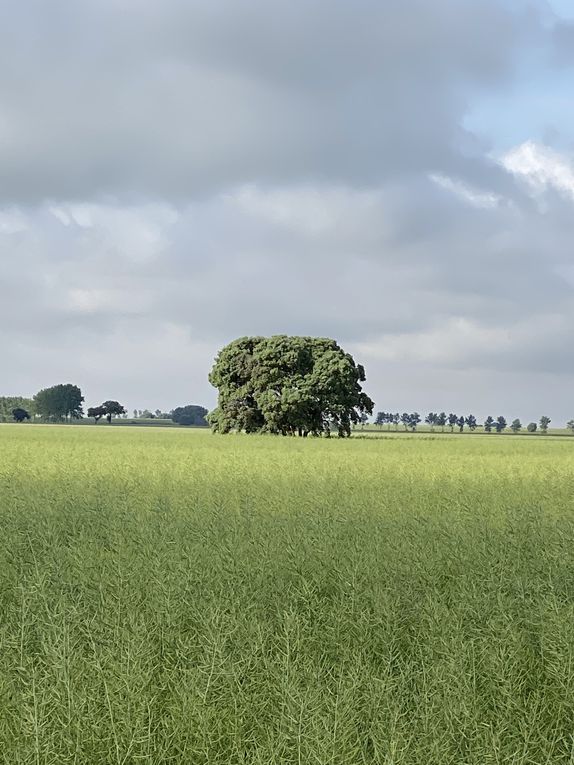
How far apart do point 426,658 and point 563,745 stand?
1052mm

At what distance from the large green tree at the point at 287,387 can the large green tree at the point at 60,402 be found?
105690mm

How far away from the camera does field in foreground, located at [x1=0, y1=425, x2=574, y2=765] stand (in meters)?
4.40

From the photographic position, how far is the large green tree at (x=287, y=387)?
51.8 metres

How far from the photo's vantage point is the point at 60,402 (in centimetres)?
15525

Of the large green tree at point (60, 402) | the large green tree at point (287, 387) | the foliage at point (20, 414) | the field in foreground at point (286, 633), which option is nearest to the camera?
the field in foreground at point (286, 633)

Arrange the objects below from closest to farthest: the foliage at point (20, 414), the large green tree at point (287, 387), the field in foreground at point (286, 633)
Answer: the field in foreground at point (286, 633) < the large green tree at point (287, 387) < the foliage at point (20, 414)

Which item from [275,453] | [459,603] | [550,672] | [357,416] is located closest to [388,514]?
[459,603]

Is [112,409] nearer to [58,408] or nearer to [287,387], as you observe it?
[58,408]

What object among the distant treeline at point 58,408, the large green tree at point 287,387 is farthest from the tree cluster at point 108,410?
the large green tree at point 287,387

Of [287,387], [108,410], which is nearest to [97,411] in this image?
[108,410]

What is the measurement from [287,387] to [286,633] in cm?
4688

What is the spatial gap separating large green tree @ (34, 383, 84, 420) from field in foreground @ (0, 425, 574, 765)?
148 meters

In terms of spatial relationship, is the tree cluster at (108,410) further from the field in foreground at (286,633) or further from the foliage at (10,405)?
the field in foreground at (286,633)

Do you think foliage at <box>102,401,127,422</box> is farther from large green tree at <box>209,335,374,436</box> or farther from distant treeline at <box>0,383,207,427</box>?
large green tree at <box>209,335,374,436</box>
